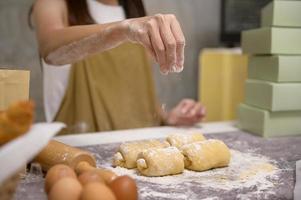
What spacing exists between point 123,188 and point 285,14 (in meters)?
0.75

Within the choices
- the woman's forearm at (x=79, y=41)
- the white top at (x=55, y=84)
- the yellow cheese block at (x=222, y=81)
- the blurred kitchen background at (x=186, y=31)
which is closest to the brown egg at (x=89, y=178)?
the woman's forearm at (x=79, y=41)

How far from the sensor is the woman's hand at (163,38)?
69 centimetres

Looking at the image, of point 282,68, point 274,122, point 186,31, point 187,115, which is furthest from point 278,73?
point 186,31

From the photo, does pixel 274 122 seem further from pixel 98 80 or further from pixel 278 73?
pixel 98 80

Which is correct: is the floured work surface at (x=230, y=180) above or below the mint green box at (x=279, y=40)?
below

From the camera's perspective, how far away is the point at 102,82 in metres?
1.17

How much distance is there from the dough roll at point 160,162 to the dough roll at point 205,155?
0.08 feet

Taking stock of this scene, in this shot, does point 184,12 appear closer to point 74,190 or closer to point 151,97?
point 151,97

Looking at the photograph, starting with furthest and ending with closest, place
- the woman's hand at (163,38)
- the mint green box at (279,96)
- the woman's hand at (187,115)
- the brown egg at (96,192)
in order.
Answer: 1. the woman's hand at (187,115)
2. the mint green box at (279,96)
3. the woman's hand at (163,38)
4. the brown egg at (96,192)

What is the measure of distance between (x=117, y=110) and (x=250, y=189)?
0.64 metres

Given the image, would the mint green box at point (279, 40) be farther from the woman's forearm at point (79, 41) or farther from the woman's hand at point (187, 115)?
the woman's forearm at point (79, 41)

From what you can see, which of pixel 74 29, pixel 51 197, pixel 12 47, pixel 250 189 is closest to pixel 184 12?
pixel 12 47

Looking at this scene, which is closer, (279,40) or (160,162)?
(160,162)

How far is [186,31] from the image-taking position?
187 centimetres
